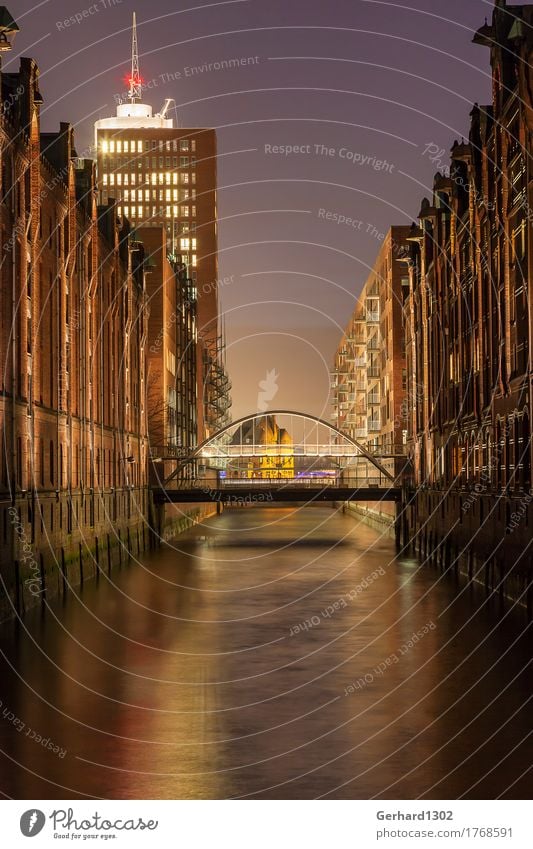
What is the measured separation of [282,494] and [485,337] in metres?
30.8

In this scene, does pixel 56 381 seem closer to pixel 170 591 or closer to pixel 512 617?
pixel 170 591

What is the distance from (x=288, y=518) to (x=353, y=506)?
829cm

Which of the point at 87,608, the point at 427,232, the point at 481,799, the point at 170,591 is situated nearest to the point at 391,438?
the point at 427,232

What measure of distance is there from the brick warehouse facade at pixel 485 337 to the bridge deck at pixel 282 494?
519cm

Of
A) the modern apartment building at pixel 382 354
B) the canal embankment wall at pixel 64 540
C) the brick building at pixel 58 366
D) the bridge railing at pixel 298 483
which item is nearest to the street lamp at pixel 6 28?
the brick building at pixel 58 366

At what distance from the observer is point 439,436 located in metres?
63.3

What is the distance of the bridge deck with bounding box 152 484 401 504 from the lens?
73.2 meters

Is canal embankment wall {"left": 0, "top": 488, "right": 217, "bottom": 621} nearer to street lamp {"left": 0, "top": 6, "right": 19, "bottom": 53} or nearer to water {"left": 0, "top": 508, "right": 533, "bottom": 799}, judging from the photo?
water {"left": 0, "top": 508, "right": 533, "bottom": 799}

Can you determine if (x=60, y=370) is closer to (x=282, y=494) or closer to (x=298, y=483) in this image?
(x=282, y=494)

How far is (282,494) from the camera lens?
76.8 meters

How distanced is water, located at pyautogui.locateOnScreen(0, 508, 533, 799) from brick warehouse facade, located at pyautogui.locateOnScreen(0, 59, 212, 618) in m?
2.66

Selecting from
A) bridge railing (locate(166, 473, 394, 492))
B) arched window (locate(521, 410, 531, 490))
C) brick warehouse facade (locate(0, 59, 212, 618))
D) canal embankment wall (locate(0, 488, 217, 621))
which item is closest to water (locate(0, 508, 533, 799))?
canal embankment wall (locate(0, 488, 217, 621))

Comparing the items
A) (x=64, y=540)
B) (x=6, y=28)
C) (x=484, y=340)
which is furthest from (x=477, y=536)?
(x=6, y=28)

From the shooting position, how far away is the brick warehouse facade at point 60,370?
1523 inches
